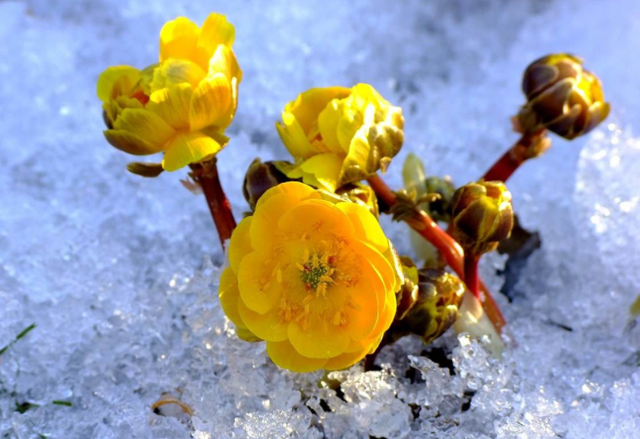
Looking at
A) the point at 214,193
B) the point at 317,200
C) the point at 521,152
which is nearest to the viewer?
the point at 317,200

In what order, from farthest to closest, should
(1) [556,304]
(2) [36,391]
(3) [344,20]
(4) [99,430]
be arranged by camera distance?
(3) [344,20]
(1) [556,304]
(2) [36,391]
(4) [99,430]

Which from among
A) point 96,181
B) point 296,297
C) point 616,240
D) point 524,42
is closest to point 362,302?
point 296,297

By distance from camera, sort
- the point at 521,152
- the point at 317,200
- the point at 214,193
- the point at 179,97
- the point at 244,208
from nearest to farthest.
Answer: the point at 317,200
the point at 179,97
the point at 214,193
the point at 521,152
the point at 244,208

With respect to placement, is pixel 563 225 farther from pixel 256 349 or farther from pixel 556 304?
pixel 256 349

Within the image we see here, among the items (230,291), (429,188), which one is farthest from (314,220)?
(429,188)

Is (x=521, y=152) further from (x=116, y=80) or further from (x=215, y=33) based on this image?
(x=116, y=80)

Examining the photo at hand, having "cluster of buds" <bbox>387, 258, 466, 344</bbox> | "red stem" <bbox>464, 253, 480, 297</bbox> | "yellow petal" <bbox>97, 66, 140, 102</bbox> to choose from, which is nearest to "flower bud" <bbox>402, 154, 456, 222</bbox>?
"red stem" <bbox>464, 253, 480, 297</bbox>
